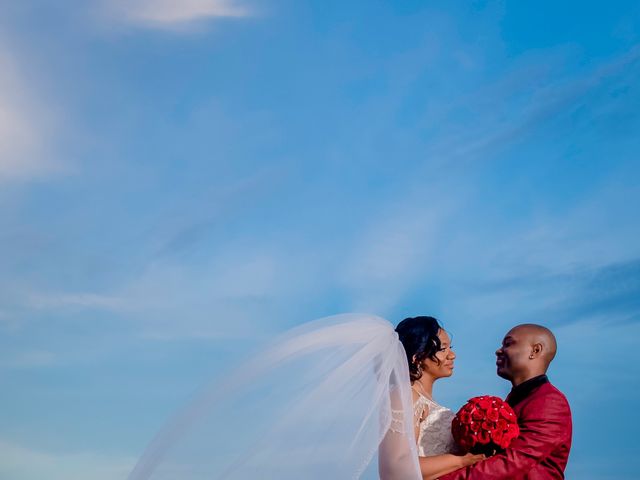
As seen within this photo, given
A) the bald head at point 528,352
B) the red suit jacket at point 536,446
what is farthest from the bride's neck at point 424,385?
the red suit jacket at point 536,446

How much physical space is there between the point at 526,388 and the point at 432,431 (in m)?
0.98

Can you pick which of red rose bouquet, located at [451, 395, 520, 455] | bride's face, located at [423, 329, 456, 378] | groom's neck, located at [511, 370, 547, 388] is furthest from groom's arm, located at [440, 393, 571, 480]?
bride's face, located at [423, 329, 456, 378]

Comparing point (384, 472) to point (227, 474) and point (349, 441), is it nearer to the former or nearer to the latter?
point (349, 441)

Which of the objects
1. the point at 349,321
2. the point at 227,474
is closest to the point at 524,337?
the point at 349,321

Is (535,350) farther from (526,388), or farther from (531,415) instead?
(531,415)

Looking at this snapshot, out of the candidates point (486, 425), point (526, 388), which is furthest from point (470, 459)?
point (526, 388)

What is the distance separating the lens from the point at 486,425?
7453mm

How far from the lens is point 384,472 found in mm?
7711

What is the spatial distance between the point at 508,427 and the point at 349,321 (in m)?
1.86

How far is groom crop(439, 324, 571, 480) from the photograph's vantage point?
301 inches

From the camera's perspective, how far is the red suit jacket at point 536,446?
762 cm

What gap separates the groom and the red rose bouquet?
6.9 inches

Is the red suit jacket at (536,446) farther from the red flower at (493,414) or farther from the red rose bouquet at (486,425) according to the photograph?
the red flower at (493,414)

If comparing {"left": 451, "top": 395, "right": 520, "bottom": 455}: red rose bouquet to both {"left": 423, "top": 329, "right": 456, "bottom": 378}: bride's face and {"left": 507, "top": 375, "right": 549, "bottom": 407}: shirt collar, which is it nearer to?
{"left": 507, "top": 375, "right": 549, "bottom": 407}: shirt collar
